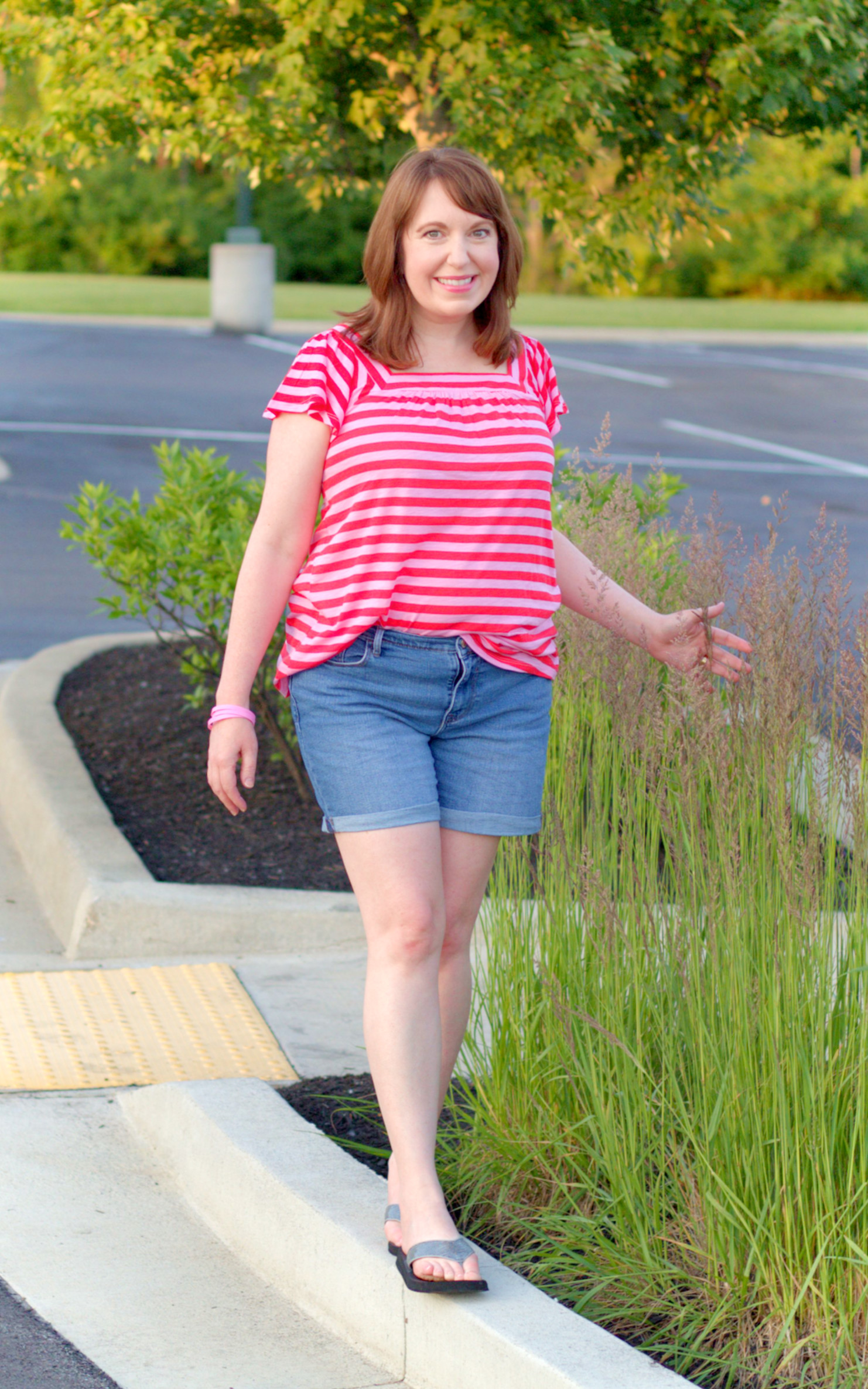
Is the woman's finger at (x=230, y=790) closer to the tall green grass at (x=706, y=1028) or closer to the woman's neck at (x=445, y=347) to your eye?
the tall green grass at (x=706, y=1028)

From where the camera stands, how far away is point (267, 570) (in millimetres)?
2711

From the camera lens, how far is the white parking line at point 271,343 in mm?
23189

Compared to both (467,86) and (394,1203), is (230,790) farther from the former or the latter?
(467,86)

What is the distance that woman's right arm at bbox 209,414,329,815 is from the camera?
267 centimetres

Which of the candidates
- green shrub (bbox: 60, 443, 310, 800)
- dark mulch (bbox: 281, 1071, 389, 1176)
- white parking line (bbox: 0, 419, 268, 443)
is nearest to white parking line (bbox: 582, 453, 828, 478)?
white parking line (bbox: 0, 419, 268, 443)

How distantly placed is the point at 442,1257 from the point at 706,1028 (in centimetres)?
55

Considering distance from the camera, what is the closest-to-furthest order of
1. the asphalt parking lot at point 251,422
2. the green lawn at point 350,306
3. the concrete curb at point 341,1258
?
the concrete curb at point 341,1258 < the asphalt parking lot at point 251,422 < the green lawn at point 350,306

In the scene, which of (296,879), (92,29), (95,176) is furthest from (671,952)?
(95,176)

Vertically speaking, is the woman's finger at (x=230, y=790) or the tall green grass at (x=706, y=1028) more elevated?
the woman's finger at (x=230, y=790)

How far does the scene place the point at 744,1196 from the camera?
8.32 feet

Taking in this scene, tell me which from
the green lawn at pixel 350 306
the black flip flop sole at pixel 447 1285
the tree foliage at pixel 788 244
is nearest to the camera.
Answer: the black flip flop sole at pixel 447 1285

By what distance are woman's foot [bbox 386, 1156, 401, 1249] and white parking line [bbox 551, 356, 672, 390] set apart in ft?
60.5

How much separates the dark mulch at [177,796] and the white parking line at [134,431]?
8143 millimetres

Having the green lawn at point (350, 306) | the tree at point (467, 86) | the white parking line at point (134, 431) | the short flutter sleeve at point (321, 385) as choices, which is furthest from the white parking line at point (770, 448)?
the short flutter sleeve at point (321, 385)
